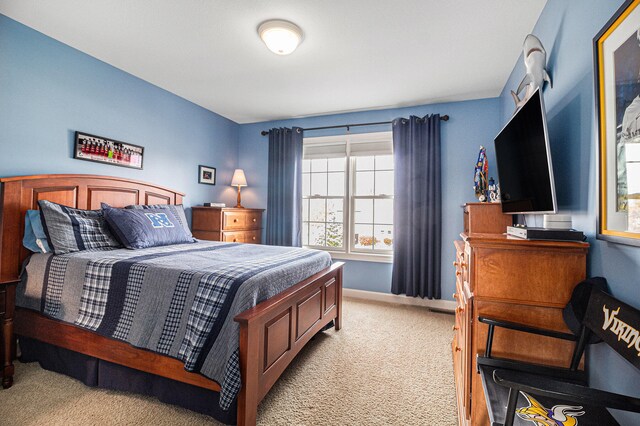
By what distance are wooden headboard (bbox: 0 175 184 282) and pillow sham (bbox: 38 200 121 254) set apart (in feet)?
0.58

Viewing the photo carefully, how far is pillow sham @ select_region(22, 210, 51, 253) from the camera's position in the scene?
210 cm

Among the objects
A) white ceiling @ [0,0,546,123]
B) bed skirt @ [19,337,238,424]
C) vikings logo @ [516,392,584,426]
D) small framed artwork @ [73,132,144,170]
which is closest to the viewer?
vikings logo @ [516,392,584,426]

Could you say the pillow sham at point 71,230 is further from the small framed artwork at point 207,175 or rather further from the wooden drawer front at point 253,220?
the wooden drawer front at point 253,220

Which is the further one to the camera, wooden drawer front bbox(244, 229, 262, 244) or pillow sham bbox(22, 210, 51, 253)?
wooden drawer front bbox(244, 229, 262, 244)

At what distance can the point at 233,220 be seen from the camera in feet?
12.5

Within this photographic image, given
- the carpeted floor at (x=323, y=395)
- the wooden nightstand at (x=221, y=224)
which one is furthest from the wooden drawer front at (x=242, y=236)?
the carpeted floor at (x=323, y=395)

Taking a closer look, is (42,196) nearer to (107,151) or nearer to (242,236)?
(107,151)

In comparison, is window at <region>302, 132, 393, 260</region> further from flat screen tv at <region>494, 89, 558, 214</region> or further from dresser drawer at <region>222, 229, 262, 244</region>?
flat screen tv at <region>494, 89, 558, 214</region>

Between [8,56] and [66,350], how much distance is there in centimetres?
220

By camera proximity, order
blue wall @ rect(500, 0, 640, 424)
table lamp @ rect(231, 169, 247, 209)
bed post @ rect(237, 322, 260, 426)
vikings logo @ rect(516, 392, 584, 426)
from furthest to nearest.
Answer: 1. table lamp @ rect(231, 169, 247, 209)
2. bed post @ rect(237, 322, 260, 426)
3. blue wall @ rect(500, 0, 640, 424)
4. vikings logo @ rect(516, 392, 584, 426)

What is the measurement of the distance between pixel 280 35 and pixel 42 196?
7.45 feet

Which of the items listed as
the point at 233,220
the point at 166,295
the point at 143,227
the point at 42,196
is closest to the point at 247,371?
the point at 166,295

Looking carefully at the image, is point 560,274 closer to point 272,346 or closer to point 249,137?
point 272,346

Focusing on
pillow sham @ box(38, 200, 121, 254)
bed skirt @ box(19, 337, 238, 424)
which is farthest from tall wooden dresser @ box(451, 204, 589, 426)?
pillow sham @ box(38, 200, 121, 254)
